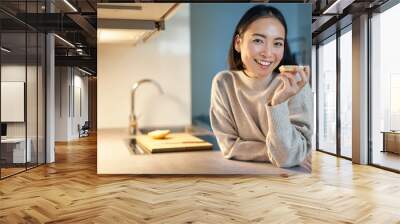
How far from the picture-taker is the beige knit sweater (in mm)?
5168

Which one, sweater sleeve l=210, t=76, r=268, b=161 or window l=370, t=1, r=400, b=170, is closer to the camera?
sweater sleeve l=210, t=76, r=268, b=161

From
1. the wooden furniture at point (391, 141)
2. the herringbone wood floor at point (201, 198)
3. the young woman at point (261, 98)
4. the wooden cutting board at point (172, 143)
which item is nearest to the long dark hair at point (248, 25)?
the young woman at point (261, 98)

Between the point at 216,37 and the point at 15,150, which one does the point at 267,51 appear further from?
the point at 15,150

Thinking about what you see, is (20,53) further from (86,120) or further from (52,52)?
(86,120)

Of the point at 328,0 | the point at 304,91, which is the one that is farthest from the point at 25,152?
the point at 328,0

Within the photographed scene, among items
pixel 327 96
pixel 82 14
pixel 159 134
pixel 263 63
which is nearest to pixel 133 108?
pixel 159 134

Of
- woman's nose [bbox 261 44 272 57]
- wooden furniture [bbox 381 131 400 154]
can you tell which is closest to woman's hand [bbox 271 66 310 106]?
woman's nose [bbox 261 44 272 57]

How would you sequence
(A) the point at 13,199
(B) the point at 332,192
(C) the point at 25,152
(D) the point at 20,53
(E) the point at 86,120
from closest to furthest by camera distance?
(A) the point at 13,199 → (B) the point at 332,192 → (D) the point at 20,53 → (C) the point at 25,152 → (E) the point at 86,120

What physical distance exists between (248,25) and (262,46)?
34cm

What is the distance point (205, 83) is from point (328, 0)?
2.48 m

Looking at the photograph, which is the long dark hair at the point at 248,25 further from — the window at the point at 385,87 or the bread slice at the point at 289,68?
the window at the point at 385,87

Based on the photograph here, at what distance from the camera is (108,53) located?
17.3 feet

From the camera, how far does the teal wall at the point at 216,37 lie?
526 centimetres

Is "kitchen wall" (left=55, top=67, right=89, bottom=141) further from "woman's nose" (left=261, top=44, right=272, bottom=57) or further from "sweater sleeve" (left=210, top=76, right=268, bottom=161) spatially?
"woman's nose" (left=261, top=44, right=272, bottom=57)
